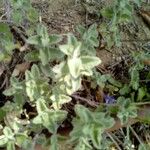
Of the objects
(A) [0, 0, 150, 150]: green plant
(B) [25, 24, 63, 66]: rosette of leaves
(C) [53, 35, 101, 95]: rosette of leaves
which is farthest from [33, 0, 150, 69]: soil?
(C) [53, 35, 101, 95]: rosette of leaves

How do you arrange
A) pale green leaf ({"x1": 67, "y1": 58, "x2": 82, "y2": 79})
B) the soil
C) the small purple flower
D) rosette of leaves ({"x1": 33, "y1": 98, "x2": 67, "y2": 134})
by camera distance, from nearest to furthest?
pale green leaf ({"x1": 67, "y1": 58, "x2": 82, "y2": 79}) < rosette of leaves ({"x1": 33, "y1": 98, "x2": 67, "y2": 134}) < the small purple flower < the soil

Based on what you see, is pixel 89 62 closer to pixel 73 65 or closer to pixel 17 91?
pixel 73 65

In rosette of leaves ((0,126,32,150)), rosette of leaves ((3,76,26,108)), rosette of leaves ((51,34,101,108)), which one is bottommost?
rosette of leaves ((0,126,32,150))

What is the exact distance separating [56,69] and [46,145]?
0.99 ft

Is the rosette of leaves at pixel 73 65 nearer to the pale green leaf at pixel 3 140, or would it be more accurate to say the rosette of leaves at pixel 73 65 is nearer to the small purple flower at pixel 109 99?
the pale green leaf at pixel 3 140

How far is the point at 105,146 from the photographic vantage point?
168 cm

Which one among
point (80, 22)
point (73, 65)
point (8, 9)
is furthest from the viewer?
point (80, 22)

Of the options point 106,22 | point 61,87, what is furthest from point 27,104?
point 106,22

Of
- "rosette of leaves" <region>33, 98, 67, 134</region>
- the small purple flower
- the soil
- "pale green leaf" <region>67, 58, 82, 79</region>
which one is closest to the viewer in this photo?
"pale green leaf" <region>67, 58, 82, 79</region>

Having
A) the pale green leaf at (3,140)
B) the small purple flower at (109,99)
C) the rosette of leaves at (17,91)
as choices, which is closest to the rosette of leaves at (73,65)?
the rosette of leaves at (17,91)

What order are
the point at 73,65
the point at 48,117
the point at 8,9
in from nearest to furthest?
the point at 73,65 < the point at 48,117 < the point at 8,9

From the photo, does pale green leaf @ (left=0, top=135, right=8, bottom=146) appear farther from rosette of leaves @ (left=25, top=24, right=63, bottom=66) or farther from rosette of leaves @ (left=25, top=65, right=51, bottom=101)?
rosette of leaves @ (left=25, top=24, right=63, bottom=66)

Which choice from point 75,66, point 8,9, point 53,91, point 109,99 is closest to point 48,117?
point 53,91

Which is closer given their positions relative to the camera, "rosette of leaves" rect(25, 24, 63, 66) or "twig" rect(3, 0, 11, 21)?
"rosette of leaves" rect(25, 24, 63, 66)
